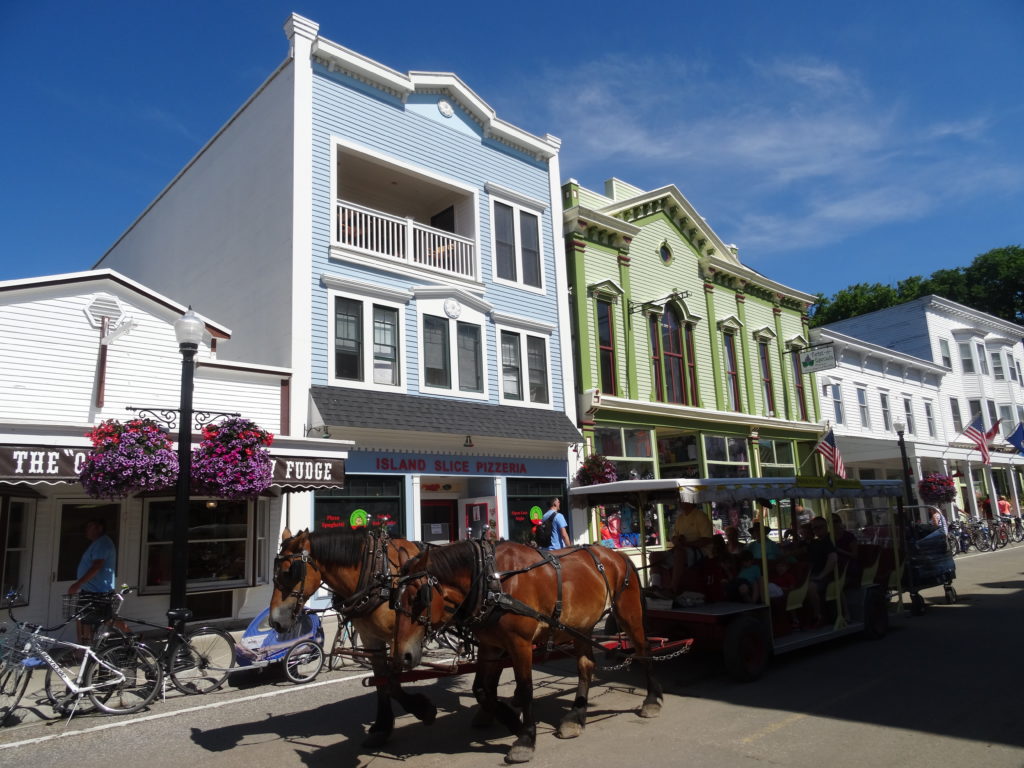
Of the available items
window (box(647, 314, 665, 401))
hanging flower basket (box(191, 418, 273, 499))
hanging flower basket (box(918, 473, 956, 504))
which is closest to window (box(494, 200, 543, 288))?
window (box(647, 314, 665, 401))

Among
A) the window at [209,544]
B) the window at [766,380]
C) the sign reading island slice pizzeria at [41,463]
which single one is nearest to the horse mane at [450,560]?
the sign reading island slice pizzeria at [41,463]

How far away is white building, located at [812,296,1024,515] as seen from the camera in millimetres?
32469

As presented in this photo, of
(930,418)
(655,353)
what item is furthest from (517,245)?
(930,418)

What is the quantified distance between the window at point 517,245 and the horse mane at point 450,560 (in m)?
11.9

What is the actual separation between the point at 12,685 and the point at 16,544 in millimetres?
3604

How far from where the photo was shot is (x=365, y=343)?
1479cm

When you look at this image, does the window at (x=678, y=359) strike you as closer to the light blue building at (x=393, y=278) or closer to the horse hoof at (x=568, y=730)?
the light blue building at (x=393, y=278)

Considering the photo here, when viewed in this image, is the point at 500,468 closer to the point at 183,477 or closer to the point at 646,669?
the point at 183,477

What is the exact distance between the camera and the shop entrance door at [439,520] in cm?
1580

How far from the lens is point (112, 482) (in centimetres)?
916

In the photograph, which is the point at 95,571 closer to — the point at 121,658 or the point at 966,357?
the point at 121,658

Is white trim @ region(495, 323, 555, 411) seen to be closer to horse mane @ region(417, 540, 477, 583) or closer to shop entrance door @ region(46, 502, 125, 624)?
shop entrance door @ region(46, 502, 125, 624)

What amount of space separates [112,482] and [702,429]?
56.1 feet

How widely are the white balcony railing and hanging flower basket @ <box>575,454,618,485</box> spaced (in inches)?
207
